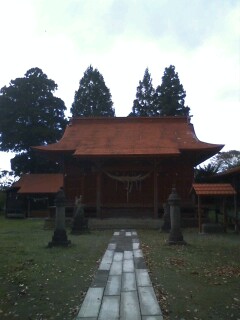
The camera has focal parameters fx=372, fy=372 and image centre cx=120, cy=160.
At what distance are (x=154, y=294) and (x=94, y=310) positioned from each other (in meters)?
1.16

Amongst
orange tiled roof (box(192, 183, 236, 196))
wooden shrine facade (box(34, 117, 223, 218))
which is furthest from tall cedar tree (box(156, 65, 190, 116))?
orange tiled roof (box(192, 183, 236, 196))

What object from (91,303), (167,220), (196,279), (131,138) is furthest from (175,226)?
(131,138)

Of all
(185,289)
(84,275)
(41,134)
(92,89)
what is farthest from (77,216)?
(92,89)

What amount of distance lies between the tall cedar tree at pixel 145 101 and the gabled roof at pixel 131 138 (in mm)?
19169

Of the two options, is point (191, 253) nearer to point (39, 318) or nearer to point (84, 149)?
point (39, 318)

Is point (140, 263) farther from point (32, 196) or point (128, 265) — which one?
point (32, 196)

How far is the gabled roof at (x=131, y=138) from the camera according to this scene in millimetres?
19550

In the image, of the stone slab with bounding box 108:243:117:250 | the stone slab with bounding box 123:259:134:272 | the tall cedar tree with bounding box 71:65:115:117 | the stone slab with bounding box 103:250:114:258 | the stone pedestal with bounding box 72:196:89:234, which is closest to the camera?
the stone slab with bounding box 123:259:134:272

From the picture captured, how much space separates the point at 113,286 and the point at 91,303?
3.32ft

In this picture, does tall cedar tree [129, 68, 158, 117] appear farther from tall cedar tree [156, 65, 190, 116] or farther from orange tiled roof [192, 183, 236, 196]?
orange tiled roof [192, 183, 236, 196]

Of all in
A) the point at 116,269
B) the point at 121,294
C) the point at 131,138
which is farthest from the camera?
the point at 131,138

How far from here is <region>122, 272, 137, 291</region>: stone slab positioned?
6.14 meters

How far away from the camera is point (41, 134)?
38.4m

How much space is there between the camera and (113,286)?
6289 millimetres
